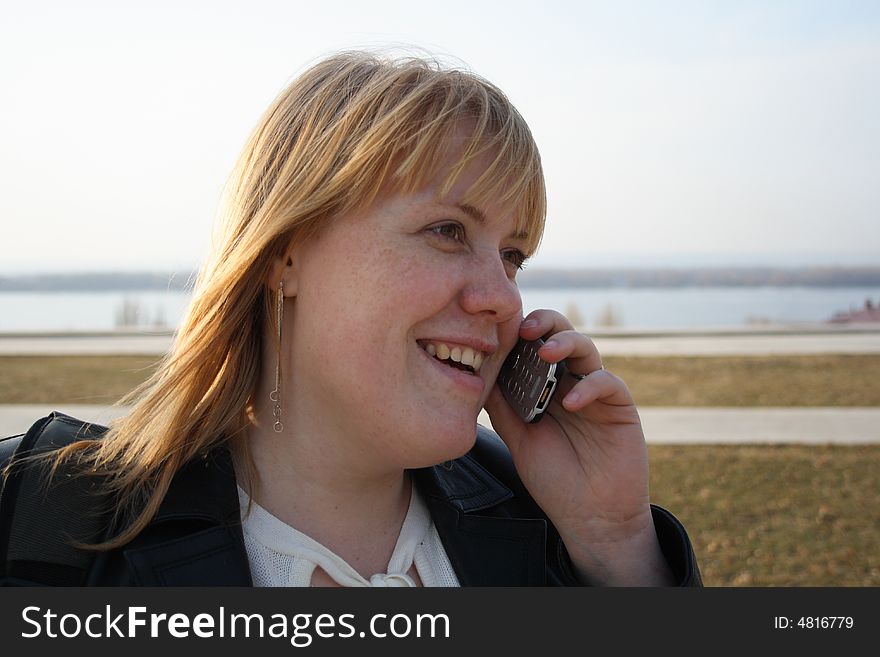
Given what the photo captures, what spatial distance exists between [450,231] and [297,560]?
0.77 meters

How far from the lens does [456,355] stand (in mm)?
1794

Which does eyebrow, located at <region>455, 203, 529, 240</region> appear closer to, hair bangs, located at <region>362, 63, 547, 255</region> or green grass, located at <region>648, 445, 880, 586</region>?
hair bangs, located at <region>362, 63, 547, 255</region>

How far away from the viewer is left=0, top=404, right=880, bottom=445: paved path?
7801mm

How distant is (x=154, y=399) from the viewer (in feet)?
6.37

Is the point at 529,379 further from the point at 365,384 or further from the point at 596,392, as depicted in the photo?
the point at 365,384

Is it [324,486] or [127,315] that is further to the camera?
[127,315]

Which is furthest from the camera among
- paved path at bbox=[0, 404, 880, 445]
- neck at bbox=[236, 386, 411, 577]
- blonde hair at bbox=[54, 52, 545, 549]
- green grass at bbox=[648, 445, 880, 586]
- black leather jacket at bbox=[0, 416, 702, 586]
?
paved path at bbox=[0, 404, 880, 445]

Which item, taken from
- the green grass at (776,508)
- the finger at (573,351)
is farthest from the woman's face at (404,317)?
the green grass at (776,508)

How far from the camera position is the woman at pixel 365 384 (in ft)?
5.65

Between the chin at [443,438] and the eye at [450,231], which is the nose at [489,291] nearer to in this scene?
the eye at [450,231]

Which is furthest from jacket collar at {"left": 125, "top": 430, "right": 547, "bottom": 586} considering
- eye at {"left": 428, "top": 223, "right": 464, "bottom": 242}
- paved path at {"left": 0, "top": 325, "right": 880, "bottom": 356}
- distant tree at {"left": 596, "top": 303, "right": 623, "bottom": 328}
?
distant tree at {"left": 596, "top": 303, "right": 623, "bottom": 328}

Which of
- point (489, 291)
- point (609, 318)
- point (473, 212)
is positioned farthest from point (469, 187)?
point (609, 318)
